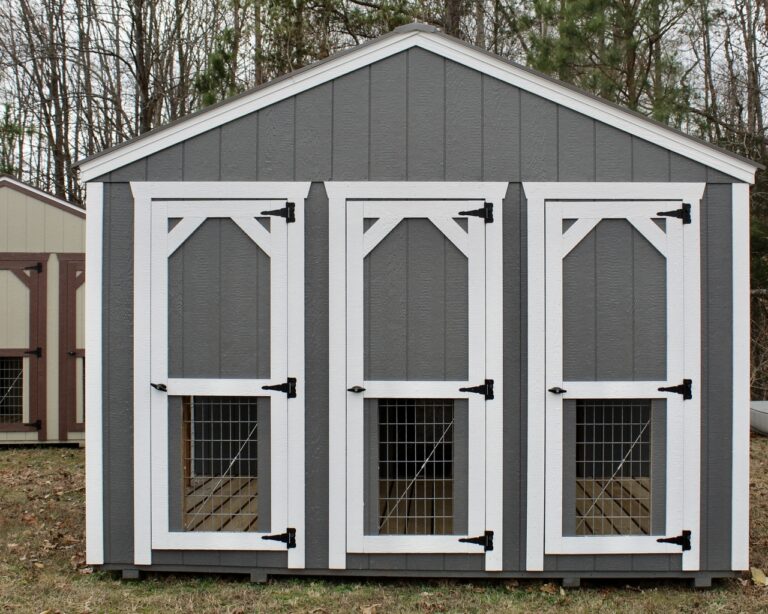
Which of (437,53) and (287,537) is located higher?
(437,53)

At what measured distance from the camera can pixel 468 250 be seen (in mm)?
4199

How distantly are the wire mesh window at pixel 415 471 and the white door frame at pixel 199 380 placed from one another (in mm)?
500

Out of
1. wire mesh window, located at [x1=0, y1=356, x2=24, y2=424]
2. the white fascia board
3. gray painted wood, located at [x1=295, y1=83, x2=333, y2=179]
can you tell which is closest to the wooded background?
the white fascia board

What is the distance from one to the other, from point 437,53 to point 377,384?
6.26 ft

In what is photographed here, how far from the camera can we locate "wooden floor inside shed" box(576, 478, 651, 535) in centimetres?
428

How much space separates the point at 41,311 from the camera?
8.55 metres

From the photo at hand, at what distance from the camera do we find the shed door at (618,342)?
4176 millimetres

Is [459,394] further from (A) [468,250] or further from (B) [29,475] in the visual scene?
(B) [29,475]

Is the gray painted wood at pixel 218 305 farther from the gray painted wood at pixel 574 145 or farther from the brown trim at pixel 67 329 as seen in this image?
the brown trim at pixel 67 329

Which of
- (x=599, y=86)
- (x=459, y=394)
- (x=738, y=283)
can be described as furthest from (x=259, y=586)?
(x=599, y=86)

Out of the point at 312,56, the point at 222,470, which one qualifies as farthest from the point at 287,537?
the point at 312,56

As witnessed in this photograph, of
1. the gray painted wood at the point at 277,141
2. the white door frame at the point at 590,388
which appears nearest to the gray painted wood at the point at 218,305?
the gray painted wood at the point at 277,141

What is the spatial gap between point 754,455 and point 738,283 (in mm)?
4919

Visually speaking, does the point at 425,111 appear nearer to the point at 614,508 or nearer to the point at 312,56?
the point at 614,508
